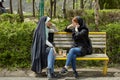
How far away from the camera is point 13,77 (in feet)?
25.3

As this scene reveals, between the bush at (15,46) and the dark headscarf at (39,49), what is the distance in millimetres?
557

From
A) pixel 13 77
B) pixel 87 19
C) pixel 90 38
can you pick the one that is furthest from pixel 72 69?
pixel 87 19

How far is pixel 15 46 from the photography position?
8305 millimetres

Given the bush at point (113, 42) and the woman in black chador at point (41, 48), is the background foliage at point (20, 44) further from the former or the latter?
the woman in black chador at point (41, 48)

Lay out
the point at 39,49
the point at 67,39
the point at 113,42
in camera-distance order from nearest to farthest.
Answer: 1. the point at 39,49
2. the point at 67,39
3. the point at 113,42

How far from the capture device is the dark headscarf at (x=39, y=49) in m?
7.64

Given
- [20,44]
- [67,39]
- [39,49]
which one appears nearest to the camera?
[39,49]

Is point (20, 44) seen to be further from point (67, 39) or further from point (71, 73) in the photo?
point (71, 73)

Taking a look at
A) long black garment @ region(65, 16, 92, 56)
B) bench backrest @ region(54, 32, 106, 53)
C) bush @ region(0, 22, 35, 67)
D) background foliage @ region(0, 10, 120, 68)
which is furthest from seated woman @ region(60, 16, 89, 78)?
bush @ region(0, 22, 35, 67)

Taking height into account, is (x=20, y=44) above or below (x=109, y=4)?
below

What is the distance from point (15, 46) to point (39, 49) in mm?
883

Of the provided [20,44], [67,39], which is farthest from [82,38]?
[20,44]

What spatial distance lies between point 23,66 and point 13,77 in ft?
2.08

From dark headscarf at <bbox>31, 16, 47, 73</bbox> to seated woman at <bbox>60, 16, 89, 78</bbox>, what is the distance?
0.47m
